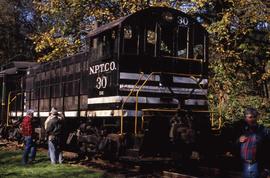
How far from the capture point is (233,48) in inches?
791

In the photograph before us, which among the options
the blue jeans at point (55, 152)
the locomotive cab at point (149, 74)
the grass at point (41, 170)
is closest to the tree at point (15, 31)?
the grass at point (41, 170)

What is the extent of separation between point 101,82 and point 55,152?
257 cm

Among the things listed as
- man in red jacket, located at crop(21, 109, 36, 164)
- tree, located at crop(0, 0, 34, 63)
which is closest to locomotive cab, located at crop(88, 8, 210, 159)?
man in red jacket, located at crop(21, 109, 36, 164)

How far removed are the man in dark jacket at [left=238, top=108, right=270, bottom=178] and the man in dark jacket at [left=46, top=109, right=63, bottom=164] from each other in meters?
7.82

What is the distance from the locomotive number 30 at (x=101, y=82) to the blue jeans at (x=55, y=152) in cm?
212

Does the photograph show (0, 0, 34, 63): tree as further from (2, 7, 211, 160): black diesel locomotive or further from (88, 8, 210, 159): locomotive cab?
(88, 8, 210, 159): locomotive cab

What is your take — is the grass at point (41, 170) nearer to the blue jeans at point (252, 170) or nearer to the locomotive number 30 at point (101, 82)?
the locomotive number 30 at point (101, 82)

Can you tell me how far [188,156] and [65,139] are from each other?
5.57 metres

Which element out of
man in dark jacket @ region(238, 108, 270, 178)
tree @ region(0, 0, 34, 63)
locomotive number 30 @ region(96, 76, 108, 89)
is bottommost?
man in dark jacket @ region(238, 108, 270, 178)

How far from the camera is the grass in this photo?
10.6 m

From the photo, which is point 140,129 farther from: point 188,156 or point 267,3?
point 267,3

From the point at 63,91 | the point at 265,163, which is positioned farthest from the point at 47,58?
the point at 265,163

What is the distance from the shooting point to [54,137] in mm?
13055

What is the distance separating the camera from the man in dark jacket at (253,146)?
19.9ft
